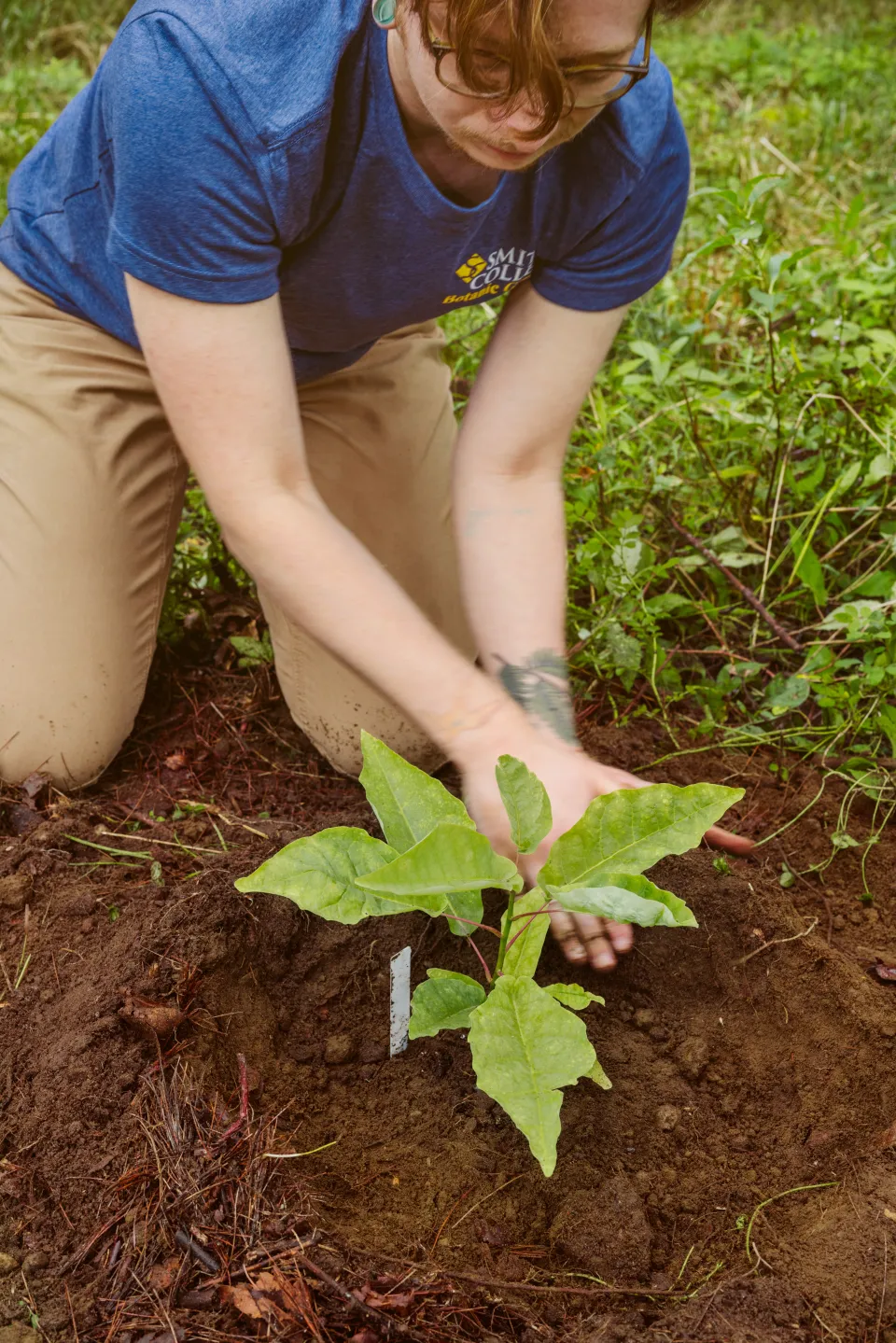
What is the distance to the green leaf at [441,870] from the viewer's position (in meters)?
1.15

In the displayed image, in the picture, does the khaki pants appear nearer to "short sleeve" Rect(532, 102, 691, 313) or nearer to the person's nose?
"short sleeve" Rect(532, 102, 691, 313)

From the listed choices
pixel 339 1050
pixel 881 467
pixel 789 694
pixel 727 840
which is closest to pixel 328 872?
pixel 339 1050

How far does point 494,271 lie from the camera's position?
183cm

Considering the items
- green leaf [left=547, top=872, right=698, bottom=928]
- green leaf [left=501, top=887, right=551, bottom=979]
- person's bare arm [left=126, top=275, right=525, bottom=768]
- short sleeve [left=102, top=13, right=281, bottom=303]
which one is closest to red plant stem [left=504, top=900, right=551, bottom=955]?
green leaf [left=501, top=887, right=551, bottom=979]

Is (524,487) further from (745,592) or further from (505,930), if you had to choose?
(505,930)

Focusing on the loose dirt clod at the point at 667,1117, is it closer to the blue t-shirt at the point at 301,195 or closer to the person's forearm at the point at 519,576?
the person's forearm at the point at 519,576

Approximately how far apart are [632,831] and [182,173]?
3.35 ft

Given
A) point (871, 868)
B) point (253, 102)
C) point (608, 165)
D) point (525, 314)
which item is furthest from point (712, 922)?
point (253, 102)

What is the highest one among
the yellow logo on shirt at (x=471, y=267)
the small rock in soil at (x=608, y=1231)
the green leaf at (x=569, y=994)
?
the yellow logo on shirt at (x=471, y=267)

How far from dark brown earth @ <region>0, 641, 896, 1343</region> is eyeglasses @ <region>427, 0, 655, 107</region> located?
1070mm

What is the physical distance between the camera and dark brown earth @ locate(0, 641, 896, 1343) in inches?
48.4

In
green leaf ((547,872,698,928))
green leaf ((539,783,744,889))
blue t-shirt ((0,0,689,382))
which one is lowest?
green leaf ((539,783,744,889))

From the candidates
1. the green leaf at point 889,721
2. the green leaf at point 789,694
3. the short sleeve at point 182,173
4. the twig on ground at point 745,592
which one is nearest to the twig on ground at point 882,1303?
the green leaf at point 889,721

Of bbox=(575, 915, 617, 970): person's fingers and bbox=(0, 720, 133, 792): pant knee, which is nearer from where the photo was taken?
bbox=(575, 915, 617, 970): person's fingers
